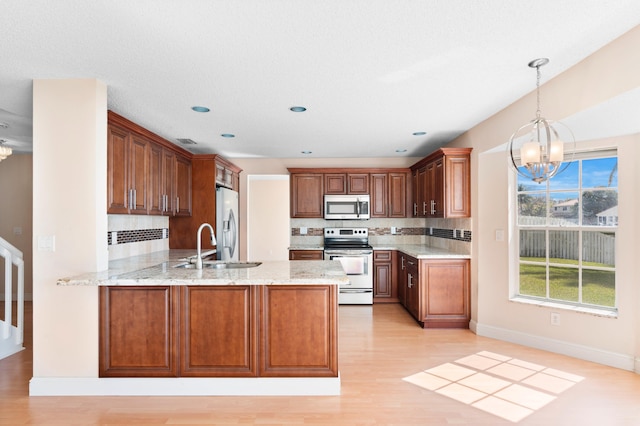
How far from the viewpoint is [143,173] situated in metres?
3.58

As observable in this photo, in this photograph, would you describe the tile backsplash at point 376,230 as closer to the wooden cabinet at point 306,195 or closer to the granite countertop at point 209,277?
the wooden cabinet at point 306,195

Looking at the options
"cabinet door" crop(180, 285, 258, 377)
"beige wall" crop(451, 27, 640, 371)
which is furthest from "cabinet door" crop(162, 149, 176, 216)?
"beige wall" crop(451, 27, 640, 371)

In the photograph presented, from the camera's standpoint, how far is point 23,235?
5.43 metres

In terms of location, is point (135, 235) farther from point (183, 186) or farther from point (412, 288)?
point (412, 288)

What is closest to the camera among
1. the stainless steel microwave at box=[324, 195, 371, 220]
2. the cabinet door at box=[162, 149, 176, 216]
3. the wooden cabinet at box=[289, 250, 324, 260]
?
the cabinet door at box=[162, 149, 176, 216]

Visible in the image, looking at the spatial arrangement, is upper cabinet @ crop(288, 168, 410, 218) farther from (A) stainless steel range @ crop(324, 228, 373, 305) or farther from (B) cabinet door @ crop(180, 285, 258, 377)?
(B) cabinet door @ crop(180, 285, 258, 377)

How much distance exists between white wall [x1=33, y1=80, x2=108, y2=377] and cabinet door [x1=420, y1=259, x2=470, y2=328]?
3372 mm

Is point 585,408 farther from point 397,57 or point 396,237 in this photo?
point 396,237

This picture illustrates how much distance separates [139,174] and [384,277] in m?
3.64

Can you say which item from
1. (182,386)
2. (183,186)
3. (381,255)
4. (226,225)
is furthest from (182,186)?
(381,255)

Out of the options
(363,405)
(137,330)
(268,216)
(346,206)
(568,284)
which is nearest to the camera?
(363,405)

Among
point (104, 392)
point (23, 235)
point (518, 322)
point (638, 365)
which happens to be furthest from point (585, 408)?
point (23, 235)

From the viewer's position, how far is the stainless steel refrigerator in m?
4.79

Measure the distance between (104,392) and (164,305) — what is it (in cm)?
77
